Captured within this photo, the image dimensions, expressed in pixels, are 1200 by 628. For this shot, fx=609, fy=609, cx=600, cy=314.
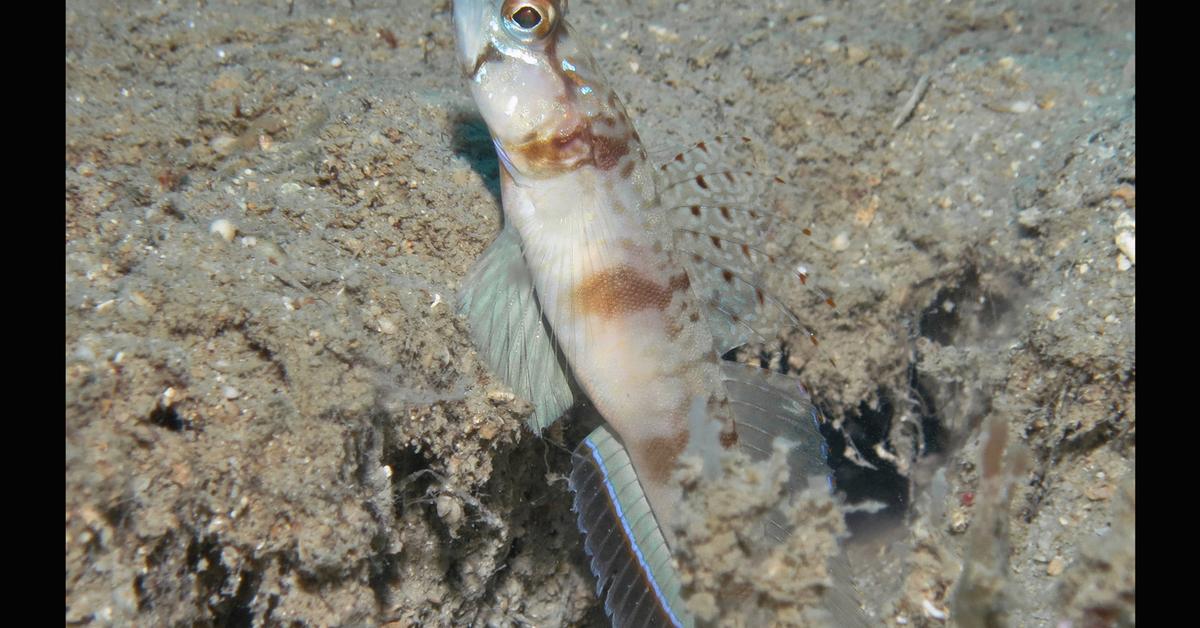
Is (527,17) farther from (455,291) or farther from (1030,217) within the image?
(1030,217)

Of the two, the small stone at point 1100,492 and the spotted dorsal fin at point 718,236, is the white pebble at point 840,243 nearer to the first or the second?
the spotted dorsal fin at point 718,236

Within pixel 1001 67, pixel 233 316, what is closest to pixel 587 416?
pixel 233 316

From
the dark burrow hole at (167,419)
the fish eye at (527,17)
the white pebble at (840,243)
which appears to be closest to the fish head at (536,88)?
the fish eye at (527,17)

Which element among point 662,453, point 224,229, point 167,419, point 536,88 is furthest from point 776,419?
point 224,229

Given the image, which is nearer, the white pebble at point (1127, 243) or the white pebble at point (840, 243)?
the white pebble at point (1127, 243)

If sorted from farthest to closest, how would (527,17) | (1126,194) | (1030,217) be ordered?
(1030,217)
(1126,194)
(527,17)

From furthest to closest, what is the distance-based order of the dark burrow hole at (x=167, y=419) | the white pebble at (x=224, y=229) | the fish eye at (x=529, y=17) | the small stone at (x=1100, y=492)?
the small stone at (x=1100, y=492) < the fish eye at (x=529, y=17) < the white pebble at (x=224, y=229) < the dark burrow hole at (x=167, y=419)

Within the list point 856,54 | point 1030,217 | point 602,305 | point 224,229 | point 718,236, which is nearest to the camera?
point 224,229

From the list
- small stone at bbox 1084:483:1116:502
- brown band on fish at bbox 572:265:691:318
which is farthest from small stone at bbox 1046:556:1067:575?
brown band on fish at bbox 572:265:691:318
